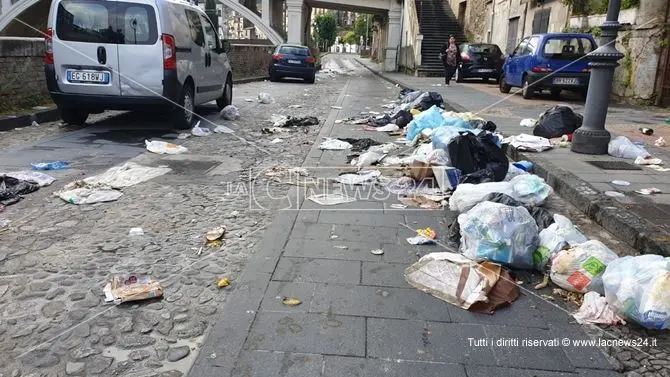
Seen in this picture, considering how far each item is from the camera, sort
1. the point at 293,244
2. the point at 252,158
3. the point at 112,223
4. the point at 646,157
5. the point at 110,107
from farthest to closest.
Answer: the point at 110,107
the point at 252,158
the point at 646,157
the point at 112,223
the point at 293,244

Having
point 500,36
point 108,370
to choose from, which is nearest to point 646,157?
point 108,370

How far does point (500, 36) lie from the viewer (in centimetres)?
2602

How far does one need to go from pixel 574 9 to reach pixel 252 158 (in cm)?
1414

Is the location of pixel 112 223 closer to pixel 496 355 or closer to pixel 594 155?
pixel 496 355

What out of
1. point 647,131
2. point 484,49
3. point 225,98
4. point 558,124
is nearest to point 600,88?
point 558,124

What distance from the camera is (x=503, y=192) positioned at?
15.0 feet

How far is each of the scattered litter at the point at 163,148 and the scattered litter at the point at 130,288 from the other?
403 cm

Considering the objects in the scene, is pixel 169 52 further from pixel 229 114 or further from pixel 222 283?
pixel 222 283

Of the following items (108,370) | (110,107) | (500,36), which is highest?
(500,36)

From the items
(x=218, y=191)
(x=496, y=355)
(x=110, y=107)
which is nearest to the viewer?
(x=496, y=355)

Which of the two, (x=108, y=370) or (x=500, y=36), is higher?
(x=500, y=36)

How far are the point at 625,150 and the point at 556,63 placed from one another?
785 cm

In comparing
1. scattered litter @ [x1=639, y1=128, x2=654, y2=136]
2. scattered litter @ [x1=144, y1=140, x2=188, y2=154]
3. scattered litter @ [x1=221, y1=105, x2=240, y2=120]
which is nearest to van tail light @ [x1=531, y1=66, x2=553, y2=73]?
scattered litter @ [x1=639, y1=128, x2=654, y2=136]

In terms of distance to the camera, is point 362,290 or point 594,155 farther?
point 594,155
